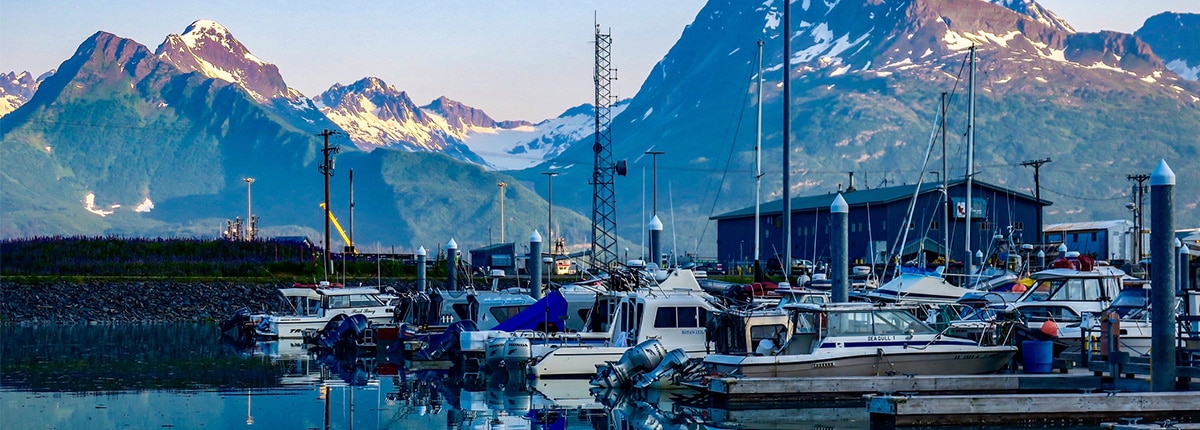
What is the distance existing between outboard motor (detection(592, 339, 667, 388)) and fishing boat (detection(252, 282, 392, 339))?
22.3 m

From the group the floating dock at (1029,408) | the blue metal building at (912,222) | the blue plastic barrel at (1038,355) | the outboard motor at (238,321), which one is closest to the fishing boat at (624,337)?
the blue plastic barrel at (1038,355)

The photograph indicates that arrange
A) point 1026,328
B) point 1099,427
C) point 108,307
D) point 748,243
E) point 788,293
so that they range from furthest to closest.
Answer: point 748,243 → point 108,307 → point 788,293 → point 1026,328 → point 1099,427

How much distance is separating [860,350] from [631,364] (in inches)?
182

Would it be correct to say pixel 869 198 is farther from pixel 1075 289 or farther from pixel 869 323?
pixel 869 323

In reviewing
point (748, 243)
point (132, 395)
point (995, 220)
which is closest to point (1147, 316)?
point (132, 395)

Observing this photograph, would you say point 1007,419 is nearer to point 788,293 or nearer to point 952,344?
point 952,344

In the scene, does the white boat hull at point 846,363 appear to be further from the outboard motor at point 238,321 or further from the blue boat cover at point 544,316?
the outboard motor at point 238,321

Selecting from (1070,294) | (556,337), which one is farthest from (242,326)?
(1070,294)

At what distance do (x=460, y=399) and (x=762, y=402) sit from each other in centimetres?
615

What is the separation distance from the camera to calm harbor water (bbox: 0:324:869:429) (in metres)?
24.0

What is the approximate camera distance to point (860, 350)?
26.6 m

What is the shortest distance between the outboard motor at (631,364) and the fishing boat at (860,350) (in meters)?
1.25

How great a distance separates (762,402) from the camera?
84.1 feet

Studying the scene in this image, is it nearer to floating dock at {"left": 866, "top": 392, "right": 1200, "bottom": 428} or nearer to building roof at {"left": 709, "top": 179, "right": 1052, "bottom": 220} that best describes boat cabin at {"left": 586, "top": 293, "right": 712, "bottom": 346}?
floating dock at {"left": 866, "top": 392, "right": 1200, "bottom": 428}
